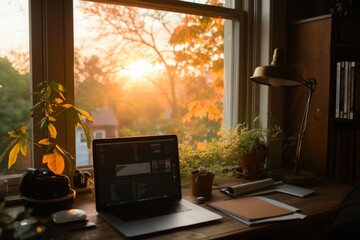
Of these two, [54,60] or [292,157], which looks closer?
[54,60]

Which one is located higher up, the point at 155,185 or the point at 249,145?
the point at 249,145

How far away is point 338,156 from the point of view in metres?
2.07

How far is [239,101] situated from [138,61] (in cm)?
66

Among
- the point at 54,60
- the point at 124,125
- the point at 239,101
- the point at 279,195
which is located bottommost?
the point at 279,195

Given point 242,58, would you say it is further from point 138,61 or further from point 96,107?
point 96,107

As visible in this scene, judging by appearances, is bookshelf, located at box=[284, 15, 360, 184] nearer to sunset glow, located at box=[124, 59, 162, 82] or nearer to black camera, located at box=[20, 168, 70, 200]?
sunset glow, located at box=[124, 59, 162, 82]

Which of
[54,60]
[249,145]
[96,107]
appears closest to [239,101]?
[249,145]

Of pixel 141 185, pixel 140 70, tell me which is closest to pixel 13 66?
pixel 140 70

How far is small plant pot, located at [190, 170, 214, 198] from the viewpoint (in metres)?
1.65

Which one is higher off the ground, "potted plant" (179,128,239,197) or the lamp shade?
the lamp shade

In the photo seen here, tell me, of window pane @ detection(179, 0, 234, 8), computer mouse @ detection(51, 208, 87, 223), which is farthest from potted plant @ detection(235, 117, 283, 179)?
computer mouse @ detection(51, 208, 87, 223)

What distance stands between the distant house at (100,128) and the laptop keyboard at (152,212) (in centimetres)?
56

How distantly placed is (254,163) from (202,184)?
1.36 feet

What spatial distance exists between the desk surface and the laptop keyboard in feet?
0.30
